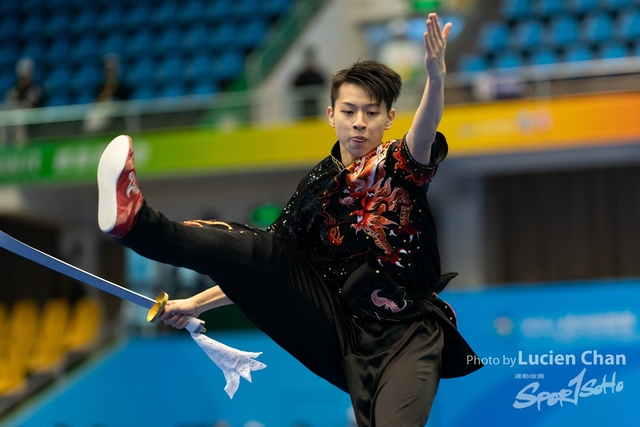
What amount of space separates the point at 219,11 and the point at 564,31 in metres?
4.33

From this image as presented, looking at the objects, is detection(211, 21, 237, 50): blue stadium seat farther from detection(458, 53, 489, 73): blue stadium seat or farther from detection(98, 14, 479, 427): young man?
detection(98, 14, 479, 427): young man

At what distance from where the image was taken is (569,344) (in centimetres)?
634

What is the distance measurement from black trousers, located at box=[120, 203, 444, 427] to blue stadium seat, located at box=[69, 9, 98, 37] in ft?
31.5

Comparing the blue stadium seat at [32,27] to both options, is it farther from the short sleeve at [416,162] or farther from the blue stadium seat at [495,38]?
the short sleeve at [416,162]

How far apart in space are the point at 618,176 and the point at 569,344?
3813 millimetres

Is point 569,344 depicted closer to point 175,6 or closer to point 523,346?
point 523,346

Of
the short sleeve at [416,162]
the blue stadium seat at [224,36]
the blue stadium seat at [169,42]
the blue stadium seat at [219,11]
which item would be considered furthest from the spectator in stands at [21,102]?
the short sleeve at [416,162]

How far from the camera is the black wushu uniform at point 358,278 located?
10.3 feet

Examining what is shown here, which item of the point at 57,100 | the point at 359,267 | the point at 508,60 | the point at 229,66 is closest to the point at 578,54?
the point at 508,60

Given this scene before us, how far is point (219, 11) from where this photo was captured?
11.8 metres

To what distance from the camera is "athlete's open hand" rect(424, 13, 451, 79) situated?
2914 mm

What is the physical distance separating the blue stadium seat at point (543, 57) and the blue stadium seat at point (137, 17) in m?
5.04

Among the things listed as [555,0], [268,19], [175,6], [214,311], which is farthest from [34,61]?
[555,0]

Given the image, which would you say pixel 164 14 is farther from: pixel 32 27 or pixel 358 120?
pixel 358 120
